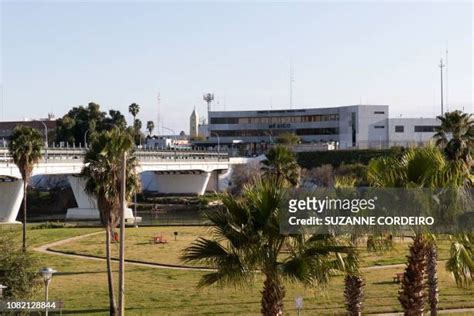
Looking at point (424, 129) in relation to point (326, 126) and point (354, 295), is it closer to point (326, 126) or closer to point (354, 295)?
point (326, 126)

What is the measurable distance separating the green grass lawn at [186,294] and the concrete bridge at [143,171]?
7.04 meters

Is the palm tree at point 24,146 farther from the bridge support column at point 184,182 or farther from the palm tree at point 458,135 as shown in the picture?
the bridge support column at point 184,182

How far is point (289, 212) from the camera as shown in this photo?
15023 millimetres

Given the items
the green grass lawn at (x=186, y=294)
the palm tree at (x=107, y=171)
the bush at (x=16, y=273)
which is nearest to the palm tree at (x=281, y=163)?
the green grass lawn at (x=186, y=294)

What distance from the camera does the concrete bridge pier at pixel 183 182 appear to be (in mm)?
117062

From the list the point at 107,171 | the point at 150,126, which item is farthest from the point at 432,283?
the point at 150,126

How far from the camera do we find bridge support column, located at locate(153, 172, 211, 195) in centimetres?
11712

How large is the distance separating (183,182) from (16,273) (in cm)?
9398

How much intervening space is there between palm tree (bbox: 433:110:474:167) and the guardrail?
2882 cm

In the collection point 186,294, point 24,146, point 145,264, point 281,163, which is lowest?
point 145,264

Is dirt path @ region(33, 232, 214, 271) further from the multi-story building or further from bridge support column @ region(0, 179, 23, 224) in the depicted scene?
the multi-story building

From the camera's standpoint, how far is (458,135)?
3625 centimetres

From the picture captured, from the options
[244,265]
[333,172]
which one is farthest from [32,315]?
[333,172]

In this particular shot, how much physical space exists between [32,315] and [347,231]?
1500 centimetres
